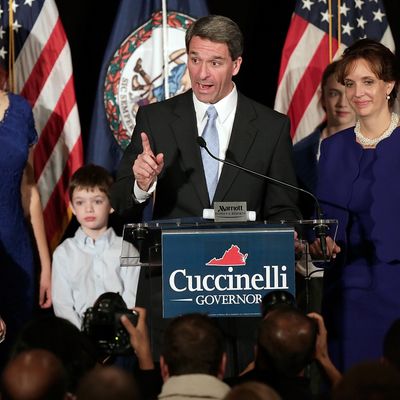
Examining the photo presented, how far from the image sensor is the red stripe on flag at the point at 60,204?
6.96 m

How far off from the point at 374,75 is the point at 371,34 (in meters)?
2.25

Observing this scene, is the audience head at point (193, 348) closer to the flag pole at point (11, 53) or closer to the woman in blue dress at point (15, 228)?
the woman in blue dress at point (15, 228)

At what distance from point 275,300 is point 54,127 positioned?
10.4ft

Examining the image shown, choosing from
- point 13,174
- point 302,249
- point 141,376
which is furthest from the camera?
point 13,174

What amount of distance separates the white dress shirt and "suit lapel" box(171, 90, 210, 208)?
1332mm

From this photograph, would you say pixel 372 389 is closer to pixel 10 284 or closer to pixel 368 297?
pixel 368 297

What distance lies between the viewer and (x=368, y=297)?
202 inches

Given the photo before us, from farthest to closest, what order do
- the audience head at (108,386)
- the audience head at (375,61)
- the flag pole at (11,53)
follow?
1. the flag pole at (11,53)
2. the audience head at (375,61)
3. the audience head at (108,386)

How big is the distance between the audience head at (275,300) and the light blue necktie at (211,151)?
813 mm

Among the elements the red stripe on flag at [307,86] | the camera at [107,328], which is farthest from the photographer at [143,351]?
the red stripe on flag at [307,86]

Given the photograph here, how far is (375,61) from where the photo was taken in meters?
5.24

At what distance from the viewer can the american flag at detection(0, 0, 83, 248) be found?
22.7ft

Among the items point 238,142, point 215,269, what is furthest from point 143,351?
point 238,142

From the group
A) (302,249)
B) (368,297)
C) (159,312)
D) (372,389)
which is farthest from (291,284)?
(372,389)
